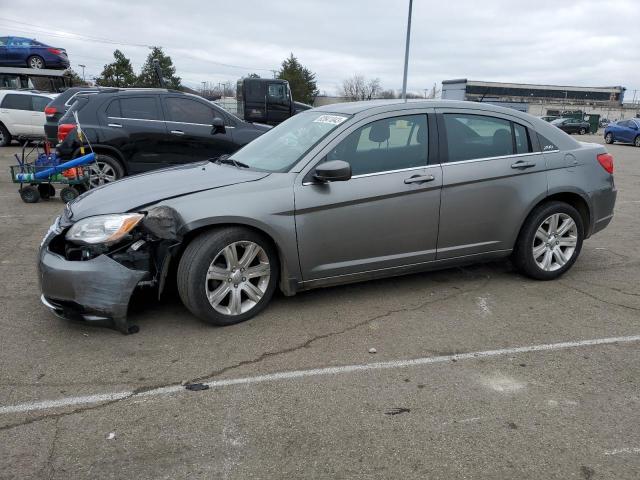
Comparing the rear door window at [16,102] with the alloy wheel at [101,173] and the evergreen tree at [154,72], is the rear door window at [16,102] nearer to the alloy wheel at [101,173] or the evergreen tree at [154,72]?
the alloy wheel at [101,173]

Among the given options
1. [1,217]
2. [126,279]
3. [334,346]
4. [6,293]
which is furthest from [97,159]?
[334,346]

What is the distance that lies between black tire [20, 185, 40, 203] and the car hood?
519 centimetres

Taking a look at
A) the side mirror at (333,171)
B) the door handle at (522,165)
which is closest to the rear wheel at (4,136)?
the side mirror at (333,171)

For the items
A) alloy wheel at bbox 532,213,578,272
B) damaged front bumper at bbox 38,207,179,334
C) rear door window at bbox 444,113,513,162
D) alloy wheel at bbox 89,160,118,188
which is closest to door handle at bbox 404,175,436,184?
rear door window at bbox 444,113,513,162

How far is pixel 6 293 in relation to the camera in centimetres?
456

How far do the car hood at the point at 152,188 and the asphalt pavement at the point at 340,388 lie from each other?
0.88 meters

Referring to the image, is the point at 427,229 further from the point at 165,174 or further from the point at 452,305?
the point at 165,174

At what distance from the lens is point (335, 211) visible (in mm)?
4109

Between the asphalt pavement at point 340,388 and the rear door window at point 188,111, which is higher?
the rear door window at point 188,111

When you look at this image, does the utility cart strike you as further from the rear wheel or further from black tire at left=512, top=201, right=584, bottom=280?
the rear wheel

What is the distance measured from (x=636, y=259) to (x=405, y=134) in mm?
3303

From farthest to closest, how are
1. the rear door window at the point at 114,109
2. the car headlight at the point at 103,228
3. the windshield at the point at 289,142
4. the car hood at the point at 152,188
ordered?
the rear door window at the point at 114,109
the windshield at the point at 289,142
the car hood at the point at 152,188
the car headlight at the point at 103,228

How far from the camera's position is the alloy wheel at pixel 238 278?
389cm

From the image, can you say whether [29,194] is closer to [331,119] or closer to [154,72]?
[331,119]
